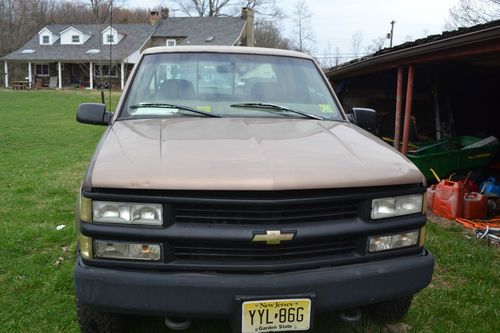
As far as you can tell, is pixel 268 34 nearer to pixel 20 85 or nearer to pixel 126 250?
pixel 20 85

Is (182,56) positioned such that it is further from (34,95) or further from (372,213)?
(34,95)

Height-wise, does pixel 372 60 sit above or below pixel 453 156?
above

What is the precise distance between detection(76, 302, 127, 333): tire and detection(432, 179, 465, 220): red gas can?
490 cm

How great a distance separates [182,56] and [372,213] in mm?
2205

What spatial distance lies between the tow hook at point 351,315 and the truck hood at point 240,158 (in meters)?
0.77

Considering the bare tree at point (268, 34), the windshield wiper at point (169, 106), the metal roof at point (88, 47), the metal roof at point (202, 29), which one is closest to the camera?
the windshield wiper at point (169, 106)

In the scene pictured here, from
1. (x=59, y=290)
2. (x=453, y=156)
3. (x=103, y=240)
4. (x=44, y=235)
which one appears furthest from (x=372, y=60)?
(x=103, y=240)

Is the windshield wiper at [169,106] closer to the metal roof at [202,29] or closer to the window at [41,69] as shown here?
the metal roof at [202,29]

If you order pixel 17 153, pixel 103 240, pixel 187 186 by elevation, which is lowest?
pixel 17 153

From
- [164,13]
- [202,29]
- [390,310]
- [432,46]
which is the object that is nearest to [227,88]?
[390,310]

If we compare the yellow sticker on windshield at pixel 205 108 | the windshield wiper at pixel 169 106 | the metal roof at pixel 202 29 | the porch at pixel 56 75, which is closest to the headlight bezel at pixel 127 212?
the windshield wiper at pixel 169 106

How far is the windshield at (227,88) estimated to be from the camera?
3.53 meters

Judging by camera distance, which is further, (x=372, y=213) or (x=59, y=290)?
(x=59, y=290)

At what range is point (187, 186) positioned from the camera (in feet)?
7.43
